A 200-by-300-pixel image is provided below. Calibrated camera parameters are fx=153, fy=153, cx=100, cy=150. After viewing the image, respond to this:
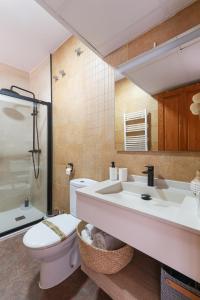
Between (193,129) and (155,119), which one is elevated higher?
(155,119)

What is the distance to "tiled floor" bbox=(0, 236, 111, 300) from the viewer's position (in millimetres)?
1160

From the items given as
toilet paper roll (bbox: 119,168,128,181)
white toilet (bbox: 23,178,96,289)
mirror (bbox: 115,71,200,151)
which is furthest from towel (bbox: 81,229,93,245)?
mirror (bbox: 115,71,200,151)

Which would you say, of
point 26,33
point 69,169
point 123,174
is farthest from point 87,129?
point 26,33

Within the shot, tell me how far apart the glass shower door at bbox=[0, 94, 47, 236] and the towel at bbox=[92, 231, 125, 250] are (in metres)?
1.51

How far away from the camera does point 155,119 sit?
3.98 feet

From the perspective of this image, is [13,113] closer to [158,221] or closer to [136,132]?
[136,132]

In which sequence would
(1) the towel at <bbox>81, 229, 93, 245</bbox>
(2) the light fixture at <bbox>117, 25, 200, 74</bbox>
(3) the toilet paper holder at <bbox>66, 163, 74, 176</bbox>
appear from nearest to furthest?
A: (2) the light fixture at <bbox>117, 25, 200, 74</bbox> → (1) the towel at <bbox>81, 229, 93, 245</bbox> → (3) the toilet paper holder at <bbox>66, 163, 74, 176</bbox>

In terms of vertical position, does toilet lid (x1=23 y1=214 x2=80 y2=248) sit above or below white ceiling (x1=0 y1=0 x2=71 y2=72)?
below

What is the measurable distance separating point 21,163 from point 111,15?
232 cm

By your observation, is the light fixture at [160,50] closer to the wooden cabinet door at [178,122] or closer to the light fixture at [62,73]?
the wooden cabinet door at [178,122]

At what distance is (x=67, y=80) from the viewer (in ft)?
6.49

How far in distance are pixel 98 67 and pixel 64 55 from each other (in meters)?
0.73

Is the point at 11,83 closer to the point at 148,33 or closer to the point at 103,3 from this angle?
the point at 103,3

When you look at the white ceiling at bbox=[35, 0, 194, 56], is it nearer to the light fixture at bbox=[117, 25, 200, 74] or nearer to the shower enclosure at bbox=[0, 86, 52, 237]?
the light fixture at bbox=[117, 25, 200, 74]
